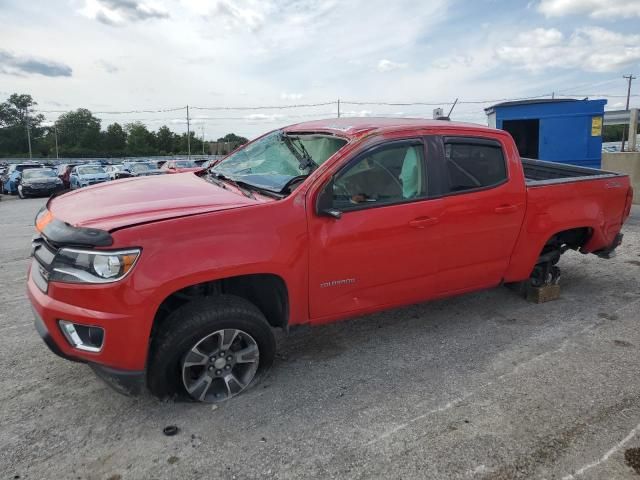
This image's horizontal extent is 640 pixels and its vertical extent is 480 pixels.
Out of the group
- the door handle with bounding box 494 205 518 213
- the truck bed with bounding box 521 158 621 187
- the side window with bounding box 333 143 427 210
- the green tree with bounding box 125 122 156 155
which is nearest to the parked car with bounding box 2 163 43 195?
the truck bed with bounding box 521 158 621 187

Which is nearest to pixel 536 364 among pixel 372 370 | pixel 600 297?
pixel 372 370

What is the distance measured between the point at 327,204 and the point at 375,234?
0.44 m

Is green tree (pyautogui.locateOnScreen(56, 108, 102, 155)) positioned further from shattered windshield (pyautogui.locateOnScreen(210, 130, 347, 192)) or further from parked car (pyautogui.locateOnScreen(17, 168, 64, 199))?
shattered windshield (pyautogui.locateOnScreen(210, 130, 347, 192))

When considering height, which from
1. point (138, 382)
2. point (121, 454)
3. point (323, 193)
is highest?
point (323, 193)

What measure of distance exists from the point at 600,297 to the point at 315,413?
3.66 m

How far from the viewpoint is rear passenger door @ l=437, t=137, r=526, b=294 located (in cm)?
377

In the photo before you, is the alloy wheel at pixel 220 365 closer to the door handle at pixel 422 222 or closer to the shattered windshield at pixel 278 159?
the shattered windshield at pixel 278 159

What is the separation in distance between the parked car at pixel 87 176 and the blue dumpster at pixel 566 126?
712 inches

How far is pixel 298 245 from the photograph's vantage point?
3.12 metres

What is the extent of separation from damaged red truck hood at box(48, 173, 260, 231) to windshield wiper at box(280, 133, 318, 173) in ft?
1.79

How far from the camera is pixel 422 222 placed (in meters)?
3.57

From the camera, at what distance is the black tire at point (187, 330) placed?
9.34 ft

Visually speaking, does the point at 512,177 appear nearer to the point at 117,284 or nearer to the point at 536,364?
the point at 536,364

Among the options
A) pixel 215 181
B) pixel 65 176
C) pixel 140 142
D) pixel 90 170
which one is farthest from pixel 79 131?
pixel 215 181
